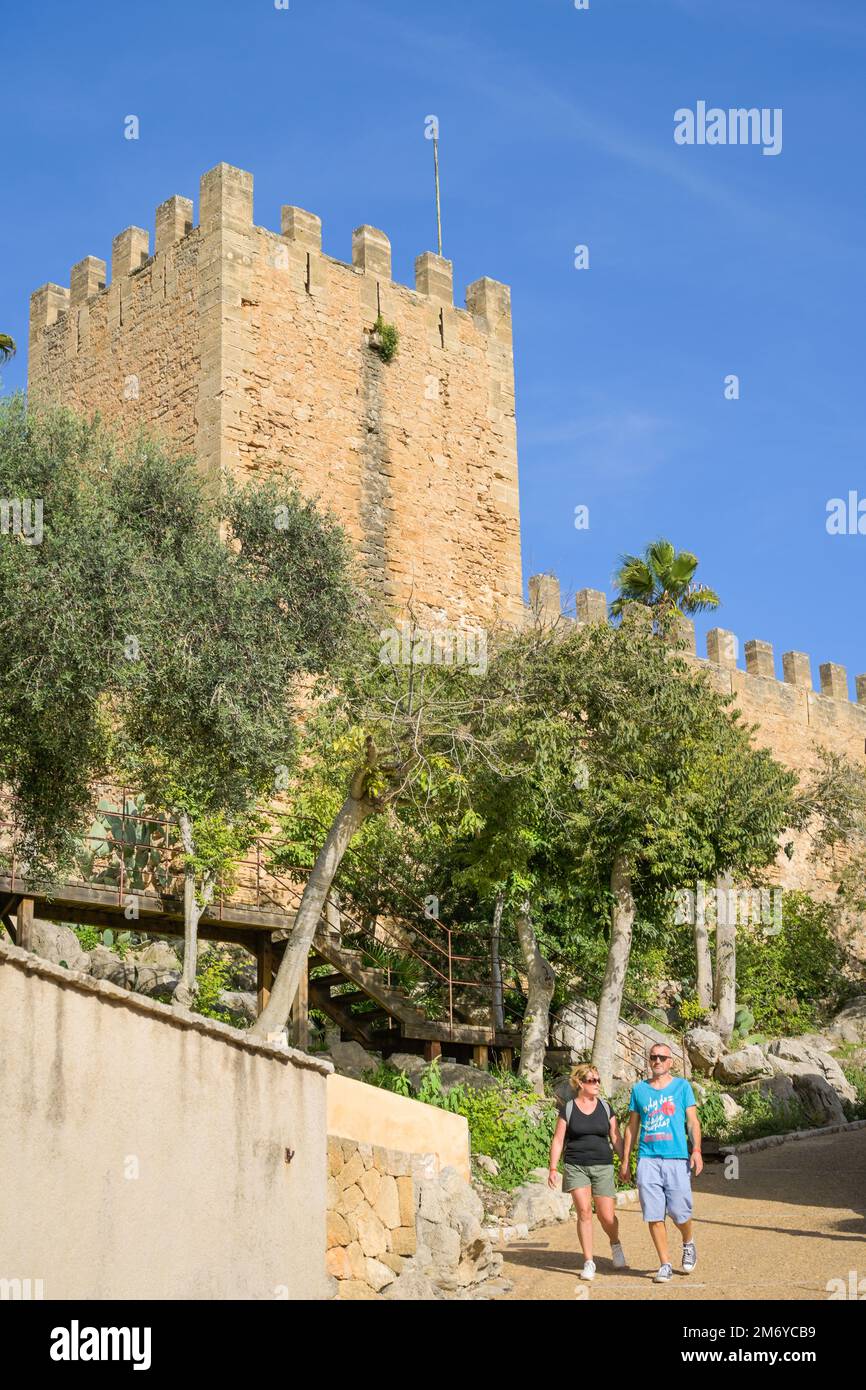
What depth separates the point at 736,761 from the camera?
19312 millimetres

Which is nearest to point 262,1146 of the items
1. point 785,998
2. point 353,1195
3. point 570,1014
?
point 353,1195

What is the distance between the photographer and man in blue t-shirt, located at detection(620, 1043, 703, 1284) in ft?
30.2

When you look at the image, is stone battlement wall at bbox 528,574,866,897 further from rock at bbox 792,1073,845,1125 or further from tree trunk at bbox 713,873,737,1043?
rock at bbox 792,1073,845,1125

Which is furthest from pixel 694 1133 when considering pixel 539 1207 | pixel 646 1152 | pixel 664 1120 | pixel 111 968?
pixel 111 968

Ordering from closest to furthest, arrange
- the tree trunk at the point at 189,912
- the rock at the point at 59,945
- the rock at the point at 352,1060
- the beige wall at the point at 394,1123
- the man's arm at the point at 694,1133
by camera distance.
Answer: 1. the man's arm at the point at 694,1133
2. the beige wall at the point at 394,1123
3. the tree trunk at the point at 189,912
4. the rock at the point at 352,1060
5. the rock at the point at 59,945

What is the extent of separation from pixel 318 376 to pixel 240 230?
2238 millimetres

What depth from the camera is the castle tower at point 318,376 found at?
71.9 feet

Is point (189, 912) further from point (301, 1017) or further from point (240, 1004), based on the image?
point (240, 1004)

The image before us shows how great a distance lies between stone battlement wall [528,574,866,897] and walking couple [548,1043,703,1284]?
23.2 m

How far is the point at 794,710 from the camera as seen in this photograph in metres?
37.0

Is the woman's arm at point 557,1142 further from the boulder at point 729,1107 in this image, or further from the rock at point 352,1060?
the boulder at point 729,1107

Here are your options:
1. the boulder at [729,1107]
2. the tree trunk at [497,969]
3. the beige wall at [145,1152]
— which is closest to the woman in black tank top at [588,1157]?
the beige wall at [145,1152]
